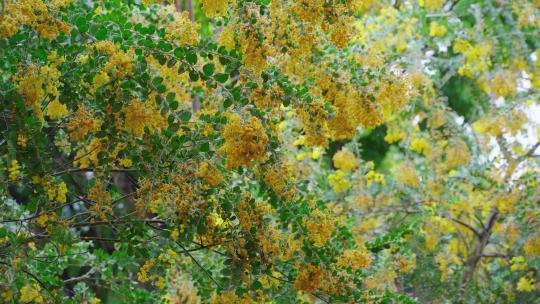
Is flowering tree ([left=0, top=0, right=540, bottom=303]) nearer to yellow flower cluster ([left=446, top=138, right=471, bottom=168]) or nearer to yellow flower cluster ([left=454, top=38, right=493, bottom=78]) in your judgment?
yellow flower cluster ([left=446, top=138, right=471, bottom=168])

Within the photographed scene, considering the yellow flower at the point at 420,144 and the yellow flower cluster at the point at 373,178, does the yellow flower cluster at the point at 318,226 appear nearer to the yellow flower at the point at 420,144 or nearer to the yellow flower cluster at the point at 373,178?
the yellow flower cluster at the point at 373,178

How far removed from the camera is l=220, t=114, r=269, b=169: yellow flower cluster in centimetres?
255

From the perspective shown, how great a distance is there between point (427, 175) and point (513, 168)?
27.5 inches

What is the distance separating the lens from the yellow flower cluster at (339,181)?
679cm

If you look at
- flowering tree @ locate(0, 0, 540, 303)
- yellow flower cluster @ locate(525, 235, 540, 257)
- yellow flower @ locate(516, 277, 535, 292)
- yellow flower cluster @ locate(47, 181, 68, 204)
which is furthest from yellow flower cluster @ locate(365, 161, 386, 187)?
yellow flower cluster @ locate(47, 181, 68, 204)

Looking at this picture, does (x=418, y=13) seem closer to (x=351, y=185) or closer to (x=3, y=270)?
(x=351, y=185)

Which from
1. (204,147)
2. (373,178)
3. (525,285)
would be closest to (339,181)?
(373,178)

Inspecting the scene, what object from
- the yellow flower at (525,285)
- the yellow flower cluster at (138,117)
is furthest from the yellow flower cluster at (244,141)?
the yellow flower at (525,285)

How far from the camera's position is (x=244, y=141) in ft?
8.38

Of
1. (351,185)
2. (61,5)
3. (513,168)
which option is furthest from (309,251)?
(513,168)

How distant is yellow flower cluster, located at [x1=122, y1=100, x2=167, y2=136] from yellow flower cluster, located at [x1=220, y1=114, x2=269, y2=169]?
0.90 ft

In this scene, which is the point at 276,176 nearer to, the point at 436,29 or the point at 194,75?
the point at 194,75

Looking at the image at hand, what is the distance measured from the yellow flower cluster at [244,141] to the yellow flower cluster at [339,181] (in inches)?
165

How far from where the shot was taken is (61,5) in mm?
2816
